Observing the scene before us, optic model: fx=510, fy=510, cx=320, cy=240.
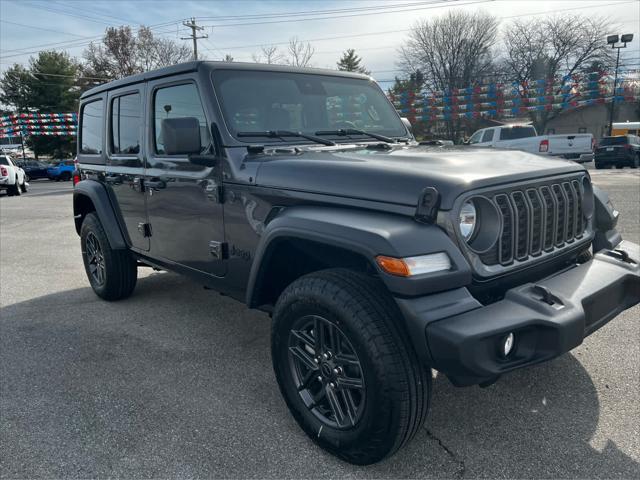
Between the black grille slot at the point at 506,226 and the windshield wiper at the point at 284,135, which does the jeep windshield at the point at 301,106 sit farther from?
the black grille slot at the point at 506,226

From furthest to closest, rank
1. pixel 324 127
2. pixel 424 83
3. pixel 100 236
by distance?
pixel 424 83, pixel 100 236, pixel 324 127

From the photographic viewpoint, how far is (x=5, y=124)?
34438 millimetres

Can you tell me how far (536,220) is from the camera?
8.07 ft

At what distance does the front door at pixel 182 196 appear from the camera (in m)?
3.18

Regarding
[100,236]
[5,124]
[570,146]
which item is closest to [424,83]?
[570,146]

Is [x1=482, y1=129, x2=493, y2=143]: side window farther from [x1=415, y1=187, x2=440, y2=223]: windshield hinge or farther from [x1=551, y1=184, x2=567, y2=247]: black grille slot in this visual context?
[x1=415, y1=187, x2=440, y2=223]: windshield hinge

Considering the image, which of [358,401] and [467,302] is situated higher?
[467,302]

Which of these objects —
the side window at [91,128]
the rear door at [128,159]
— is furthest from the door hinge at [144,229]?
the side window at [91,128]

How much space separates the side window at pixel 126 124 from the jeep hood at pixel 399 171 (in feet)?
5.23

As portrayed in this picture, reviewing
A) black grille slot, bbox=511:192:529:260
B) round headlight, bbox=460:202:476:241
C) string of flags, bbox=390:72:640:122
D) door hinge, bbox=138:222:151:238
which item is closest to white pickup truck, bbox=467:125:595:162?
string of flags, bbox=390:72:640:122

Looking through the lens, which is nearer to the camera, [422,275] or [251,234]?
[422,275]

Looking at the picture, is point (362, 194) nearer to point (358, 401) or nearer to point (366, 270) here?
point (366, 270)

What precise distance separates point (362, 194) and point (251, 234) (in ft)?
2.75

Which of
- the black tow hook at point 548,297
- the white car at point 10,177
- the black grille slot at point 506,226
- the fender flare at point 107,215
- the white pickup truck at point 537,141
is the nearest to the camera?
the black tow hook at point 548,297
